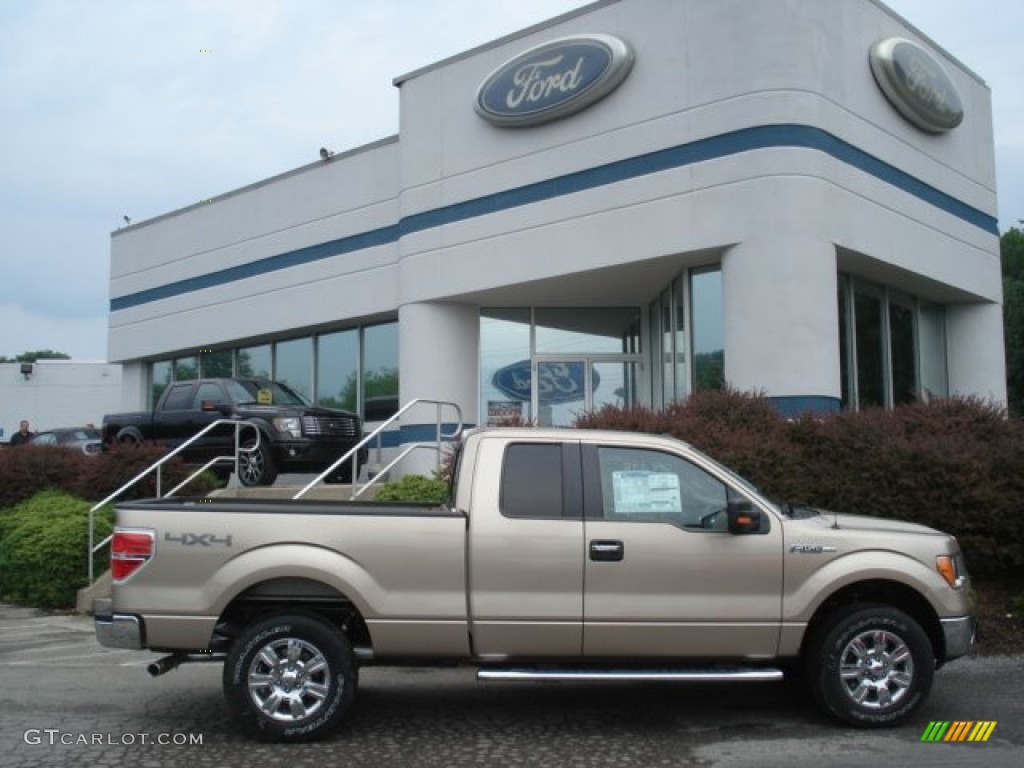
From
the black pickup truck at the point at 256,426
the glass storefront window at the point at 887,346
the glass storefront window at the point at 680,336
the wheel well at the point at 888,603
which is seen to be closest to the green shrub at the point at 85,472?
the black pickup truck at the point at 256,426

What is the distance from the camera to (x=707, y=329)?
49.8 ft

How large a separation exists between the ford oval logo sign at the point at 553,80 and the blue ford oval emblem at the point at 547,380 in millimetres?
4312

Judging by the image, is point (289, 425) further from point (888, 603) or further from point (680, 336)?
point (888, 603)

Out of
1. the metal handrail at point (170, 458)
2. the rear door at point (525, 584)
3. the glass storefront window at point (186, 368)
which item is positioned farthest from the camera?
the glass storefront window at point (186, 368)

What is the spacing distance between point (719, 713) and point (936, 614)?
1.54 metres

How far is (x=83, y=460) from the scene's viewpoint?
14.9m

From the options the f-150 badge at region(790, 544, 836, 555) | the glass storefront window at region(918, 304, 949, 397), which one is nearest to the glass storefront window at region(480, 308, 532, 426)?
the glass storefront window at region(918, 304, 949, 397)

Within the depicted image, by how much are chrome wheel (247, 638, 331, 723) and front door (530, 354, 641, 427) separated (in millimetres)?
12397

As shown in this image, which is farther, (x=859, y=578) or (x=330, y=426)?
(x=330, y=426)

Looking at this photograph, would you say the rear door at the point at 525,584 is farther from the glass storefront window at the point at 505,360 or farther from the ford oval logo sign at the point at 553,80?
the glass storefront window at the point at 505,360

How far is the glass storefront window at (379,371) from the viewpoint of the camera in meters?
19.7

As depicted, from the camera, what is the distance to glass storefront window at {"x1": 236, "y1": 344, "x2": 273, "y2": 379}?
73.3 feet

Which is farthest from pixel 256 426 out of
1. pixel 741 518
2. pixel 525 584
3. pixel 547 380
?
pixel 741 518

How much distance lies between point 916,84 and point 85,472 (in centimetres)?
1367
